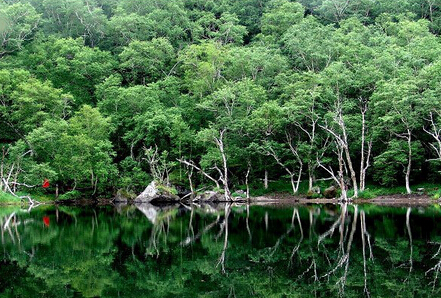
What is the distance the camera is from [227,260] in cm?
1332

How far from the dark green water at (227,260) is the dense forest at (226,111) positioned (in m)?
20.3

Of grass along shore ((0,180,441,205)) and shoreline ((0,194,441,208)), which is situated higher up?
grass along shore ((0,180,441,205))

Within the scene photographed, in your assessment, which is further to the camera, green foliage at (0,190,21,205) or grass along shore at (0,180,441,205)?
green foliage at (0,190,21,205)

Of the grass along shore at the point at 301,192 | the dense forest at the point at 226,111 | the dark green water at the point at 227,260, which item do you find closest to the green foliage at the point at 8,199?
the grass along shore at the point at 301,192

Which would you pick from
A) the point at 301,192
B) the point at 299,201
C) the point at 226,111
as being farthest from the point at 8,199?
the point at 301,192

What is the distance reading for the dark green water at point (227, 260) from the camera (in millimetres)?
9914

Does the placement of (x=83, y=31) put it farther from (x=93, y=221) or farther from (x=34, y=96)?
(x=93, y=221)

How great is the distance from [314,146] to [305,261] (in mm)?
30532

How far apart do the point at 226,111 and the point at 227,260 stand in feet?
110

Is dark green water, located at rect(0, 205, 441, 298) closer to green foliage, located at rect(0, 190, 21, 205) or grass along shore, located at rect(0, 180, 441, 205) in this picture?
grass along shore, located at rect(0, 180, 441, 205)

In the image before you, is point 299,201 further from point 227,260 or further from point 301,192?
point 227,260

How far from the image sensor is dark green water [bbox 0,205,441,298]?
32.5 ft

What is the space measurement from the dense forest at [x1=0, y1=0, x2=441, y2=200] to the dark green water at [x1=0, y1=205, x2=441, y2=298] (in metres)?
20.3

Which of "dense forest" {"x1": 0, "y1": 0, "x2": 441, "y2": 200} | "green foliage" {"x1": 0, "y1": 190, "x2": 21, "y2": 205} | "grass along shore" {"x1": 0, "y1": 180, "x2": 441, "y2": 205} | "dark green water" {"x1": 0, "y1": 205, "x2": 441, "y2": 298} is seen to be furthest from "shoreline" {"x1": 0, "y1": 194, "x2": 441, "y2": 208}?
"dark green water" {"x1": 0, "y1": 205, "x2": 441, "y2": 298}
